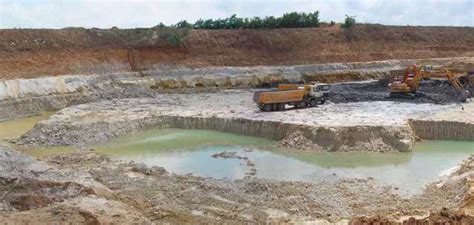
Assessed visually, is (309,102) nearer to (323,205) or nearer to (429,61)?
(323,205)

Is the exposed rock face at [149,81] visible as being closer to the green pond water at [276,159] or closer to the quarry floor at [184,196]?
the green pond water at [276,159]

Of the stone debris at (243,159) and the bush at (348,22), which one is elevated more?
the bush at (348,22)

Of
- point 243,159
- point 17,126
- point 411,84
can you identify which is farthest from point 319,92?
point 17,126

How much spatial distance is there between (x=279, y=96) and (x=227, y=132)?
12.4ft

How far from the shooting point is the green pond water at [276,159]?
56.7 feet

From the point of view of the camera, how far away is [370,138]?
20.6 meters

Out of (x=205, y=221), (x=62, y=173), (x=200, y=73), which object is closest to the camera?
(x=205, y=221)

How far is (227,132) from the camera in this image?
80.7 ft

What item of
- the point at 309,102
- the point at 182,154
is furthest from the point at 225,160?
the point at 309,102

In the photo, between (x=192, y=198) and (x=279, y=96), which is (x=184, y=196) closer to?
(x=192, y=198)

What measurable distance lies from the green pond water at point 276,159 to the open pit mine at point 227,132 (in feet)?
0.27

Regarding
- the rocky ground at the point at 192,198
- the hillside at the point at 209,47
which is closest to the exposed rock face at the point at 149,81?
the hillside at the point at 209,47

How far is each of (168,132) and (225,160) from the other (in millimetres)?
6046

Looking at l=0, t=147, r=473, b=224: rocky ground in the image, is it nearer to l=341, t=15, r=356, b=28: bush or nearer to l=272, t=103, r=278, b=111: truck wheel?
l=272, t=103, r=278, b=111: truck wheel
